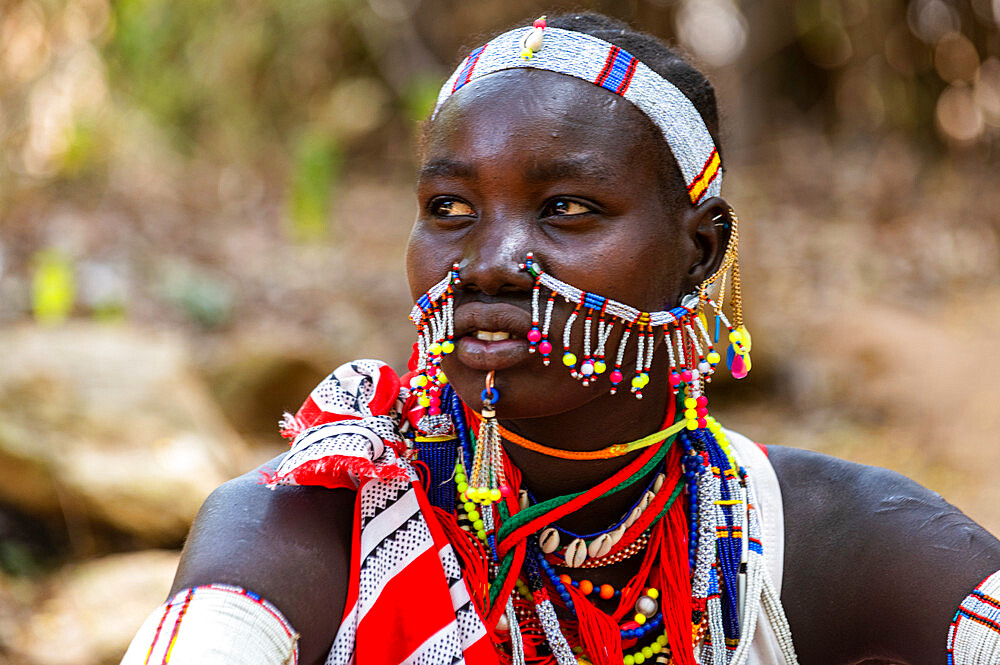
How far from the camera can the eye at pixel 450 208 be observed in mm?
1734

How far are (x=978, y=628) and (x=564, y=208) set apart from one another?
1.00m

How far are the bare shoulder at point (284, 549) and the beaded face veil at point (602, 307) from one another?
270 millimetres

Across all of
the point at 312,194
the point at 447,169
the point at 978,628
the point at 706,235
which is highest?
the point at 312,194

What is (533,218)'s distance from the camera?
65.9 inches

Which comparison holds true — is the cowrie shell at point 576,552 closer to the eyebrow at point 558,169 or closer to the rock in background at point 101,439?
the eyebrow at point 558,169

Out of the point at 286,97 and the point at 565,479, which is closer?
the point at 565,479

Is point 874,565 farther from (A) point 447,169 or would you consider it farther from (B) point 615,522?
(A) point 447,169

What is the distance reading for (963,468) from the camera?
16.9ft

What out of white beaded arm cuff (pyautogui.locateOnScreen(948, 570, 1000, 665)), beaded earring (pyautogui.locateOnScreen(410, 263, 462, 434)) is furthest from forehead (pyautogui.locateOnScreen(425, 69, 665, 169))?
white beaded arm cuff (pyautogui.locateOnScreen(948, 570, 1000, 665))

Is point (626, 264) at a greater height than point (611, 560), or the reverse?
point (626, 264)

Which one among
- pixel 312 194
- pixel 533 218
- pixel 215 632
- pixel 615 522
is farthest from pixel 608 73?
pixel 312 194

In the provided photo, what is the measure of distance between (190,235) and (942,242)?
6326 mm

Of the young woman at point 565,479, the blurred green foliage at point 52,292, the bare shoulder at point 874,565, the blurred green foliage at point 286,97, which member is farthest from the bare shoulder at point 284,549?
the blurred green foliage at point 286,97

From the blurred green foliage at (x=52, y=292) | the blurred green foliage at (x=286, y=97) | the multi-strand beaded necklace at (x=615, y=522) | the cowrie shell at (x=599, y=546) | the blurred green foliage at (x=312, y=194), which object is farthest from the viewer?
the blurred green foliage at (x=312, y=194)
